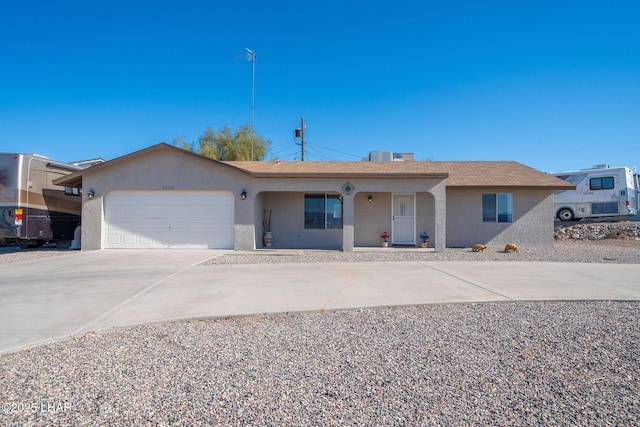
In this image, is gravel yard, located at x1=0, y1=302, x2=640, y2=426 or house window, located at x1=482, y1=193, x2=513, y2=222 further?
house window, located at x1=482, y1=193, x2=513, y2=222

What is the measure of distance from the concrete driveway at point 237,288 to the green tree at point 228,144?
66.9 feet

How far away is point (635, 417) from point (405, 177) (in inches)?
445

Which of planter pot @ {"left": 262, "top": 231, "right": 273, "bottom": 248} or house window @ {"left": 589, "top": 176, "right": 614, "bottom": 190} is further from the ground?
house window @ {"left": 589, "top": 176, "right": 614, "bottom": 190}

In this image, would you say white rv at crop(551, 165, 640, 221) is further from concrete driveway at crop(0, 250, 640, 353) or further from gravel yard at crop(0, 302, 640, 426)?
gravel yard at crop(0, 302, 640, 426)

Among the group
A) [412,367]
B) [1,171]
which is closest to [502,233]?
[412,367]

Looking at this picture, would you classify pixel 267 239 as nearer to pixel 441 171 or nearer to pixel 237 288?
pixel 237 288

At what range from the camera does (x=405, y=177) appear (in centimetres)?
1382

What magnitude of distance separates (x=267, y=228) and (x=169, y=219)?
3841 mm

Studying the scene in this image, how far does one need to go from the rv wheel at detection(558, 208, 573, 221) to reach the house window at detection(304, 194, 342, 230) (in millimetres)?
13535

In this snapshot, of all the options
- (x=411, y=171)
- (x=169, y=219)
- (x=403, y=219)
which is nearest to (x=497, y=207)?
(x=403, y=219)

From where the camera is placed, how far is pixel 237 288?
7.37 meters

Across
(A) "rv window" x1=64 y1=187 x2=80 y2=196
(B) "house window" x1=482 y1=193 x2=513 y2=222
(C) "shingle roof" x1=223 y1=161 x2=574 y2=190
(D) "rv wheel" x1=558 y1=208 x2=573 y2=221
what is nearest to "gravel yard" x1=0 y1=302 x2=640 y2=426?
(C) "shingle roof" x1=223 y1=161 x2=574 y2=190

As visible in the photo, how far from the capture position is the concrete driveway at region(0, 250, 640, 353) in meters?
5.50

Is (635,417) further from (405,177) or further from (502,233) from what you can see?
(502,233)
